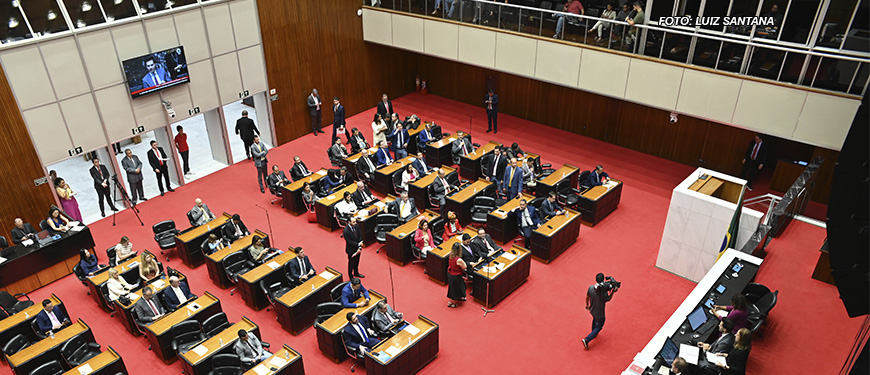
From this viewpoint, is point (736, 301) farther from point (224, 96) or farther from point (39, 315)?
point (224, 96)

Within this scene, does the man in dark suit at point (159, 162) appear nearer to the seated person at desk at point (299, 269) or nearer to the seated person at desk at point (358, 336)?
the seated person at desk at point (299, 269)

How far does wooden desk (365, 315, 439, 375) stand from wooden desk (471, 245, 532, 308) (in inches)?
62.2

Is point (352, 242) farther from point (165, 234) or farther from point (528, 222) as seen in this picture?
point (165, 234)

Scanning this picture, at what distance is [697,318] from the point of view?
9125mm

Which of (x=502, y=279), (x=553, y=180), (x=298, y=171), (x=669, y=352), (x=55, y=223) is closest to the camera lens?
(x=669, y=352)

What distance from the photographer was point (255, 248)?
11648 millimetres

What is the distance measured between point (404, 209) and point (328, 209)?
5.83ft

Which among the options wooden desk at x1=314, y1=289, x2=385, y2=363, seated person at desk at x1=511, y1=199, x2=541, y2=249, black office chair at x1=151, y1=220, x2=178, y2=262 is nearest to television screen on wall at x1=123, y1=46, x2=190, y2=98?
black office chair at x1=151, y1=220, x2=178, y2=262

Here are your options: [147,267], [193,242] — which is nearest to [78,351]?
[147,267]

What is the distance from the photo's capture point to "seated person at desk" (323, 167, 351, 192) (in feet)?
47.9

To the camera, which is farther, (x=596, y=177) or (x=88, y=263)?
(x=596, y=177)

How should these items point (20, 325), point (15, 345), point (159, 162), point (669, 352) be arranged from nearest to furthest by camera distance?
1. point (669, 352)
2. point (15, 345)
3. point (20, 325)
4. point (159, 162)

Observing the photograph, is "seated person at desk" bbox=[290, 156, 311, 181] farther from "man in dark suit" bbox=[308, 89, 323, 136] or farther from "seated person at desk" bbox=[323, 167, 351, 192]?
"man in dark suit" bbox=[308, 89, 323, 136]

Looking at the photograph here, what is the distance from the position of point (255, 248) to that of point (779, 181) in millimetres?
12684
